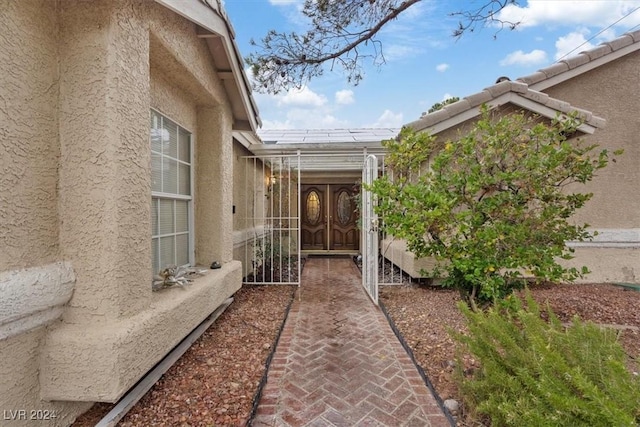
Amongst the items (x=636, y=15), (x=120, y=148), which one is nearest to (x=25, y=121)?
(x=120, y=148)

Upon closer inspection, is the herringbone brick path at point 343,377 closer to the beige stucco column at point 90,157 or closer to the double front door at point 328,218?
the beige stucco column at point 90,157

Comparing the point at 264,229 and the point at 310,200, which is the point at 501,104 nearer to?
the point at 264,229

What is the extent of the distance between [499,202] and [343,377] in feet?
11.3

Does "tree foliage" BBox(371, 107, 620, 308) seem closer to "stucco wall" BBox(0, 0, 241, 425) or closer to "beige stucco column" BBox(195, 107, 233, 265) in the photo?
"beige stucco column" BBox(195, 107, 233, 265)

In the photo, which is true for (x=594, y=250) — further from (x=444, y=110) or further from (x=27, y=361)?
(x=27, y=361)

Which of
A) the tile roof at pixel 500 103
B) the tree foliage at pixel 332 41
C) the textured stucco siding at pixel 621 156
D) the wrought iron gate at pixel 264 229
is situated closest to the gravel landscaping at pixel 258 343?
the wrought iron gate at pixel 264 229

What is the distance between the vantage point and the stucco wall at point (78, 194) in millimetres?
2223

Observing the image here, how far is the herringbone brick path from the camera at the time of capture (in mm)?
2941

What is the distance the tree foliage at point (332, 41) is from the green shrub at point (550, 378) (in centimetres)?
542

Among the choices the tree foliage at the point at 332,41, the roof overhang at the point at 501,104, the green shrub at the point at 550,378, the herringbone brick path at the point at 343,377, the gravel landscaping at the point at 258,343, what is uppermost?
the tree foliage at the point at 332,41

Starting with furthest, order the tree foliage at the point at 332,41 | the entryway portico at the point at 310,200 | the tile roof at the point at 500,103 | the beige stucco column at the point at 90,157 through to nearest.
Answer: the entryway portico at the point at 310,200 → the tile roof at the point at 500,103 → the tree foliage at the point at 332,41 → the beige stucco column at the point at 90,157

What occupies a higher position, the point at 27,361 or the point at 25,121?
the point at 25,121

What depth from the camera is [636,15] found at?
8117mm

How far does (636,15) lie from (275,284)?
40.1ft
